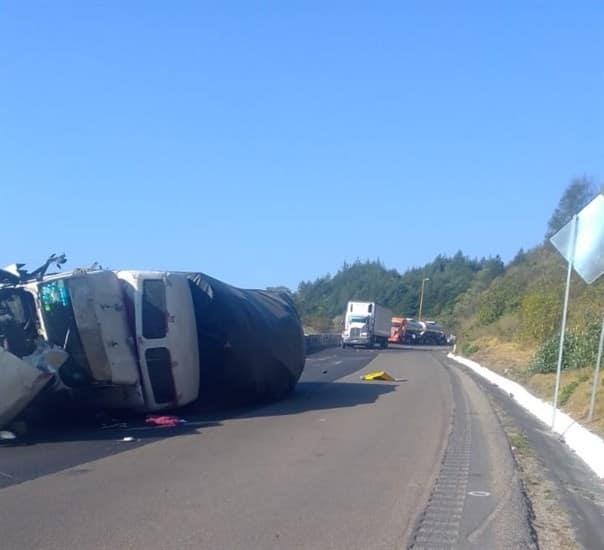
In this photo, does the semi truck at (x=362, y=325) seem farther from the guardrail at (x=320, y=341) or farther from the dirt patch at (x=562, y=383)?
the dirt patch at (x=562, y=383)

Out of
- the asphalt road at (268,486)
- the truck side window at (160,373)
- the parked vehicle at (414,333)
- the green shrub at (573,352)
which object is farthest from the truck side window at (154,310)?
the parked vehicle at (414,333)

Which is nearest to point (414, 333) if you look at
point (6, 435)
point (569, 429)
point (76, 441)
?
point (569, 429)

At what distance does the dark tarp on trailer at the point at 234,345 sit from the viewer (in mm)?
16922

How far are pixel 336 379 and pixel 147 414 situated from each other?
11942 millimetres

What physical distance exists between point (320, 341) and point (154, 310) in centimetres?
4574

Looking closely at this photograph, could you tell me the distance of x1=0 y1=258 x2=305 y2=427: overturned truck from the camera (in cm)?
1316

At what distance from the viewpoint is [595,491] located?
9.79 meters

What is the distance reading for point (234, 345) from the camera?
55.6 ft

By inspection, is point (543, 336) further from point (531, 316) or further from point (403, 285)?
point (403, 285)

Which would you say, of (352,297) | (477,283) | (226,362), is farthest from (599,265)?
(352,297)

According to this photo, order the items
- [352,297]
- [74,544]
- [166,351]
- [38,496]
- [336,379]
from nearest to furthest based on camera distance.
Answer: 1. [74,544]
2. [38,496]
3. [166,351]
4. [336,379]
5. [352,297]

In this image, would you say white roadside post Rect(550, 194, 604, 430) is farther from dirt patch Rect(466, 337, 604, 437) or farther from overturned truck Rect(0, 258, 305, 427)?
overturned truck Rect(0, 258, 305, 427)

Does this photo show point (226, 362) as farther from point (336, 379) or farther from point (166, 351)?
point (336, 379)

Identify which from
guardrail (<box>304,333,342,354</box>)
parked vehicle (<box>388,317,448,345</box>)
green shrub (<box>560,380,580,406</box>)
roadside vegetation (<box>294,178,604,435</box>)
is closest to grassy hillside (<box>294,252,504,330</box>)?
roadside vegetation (<box>294,178,604,435</box>)
